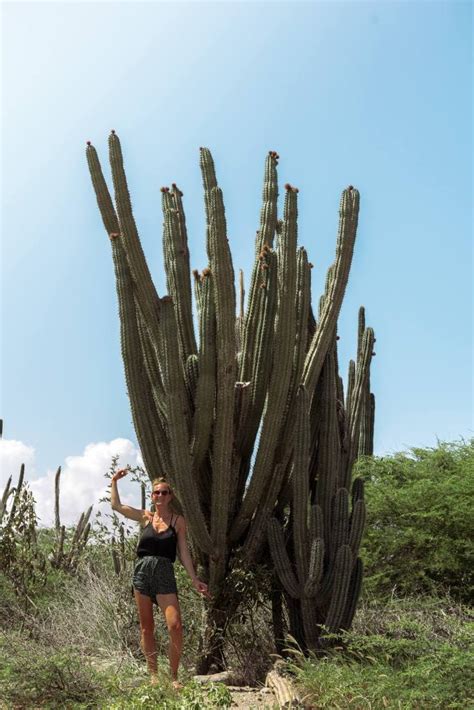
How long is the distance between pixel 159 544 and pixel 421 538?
526cm

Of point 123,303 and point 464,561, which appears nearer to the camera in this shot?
point 123,303

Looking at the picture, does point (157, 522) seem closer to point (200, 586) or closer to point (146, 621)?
point (200, 586)

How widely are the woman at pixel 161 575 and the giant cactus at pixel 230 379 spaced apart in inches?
10.1

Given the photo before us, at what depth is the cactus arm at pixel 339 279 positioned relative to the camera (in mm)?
7320

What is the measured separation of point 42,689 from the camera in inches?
223

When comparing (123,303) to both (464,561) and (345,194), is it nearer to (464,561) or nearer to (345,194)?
(345,194)

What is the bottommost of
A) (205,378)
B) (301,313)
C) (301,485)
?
(301,485)

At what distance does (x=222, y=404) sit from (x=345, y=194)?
256cm

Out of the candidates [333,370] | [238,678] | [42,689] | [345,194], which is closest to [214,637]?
[238,678]

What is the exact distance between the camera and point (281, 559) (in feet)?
22.3

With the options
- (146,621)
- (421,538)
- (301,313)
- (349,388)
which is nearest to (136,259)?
(301,313)

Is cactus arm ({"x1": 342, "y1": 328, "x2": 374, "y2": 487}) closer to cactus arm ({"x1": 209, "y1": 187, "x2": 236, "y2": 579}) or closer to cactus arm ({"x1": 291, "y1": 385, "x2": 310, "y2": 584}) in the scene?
cactus arm ({"x1": 291, "y1": 385, "x2": 310, "y2": 584})

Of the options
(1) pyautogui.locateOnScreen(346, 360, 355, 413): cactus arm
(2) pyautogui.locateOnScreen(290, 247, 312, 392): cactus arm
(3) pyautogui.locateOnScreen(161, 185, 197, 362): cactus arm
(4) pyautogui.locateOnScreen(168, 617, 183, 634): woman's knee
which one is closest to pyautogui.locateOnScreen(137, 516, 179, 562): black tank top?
(4) pyautogui.locateOnScreen(168, 617, 183, 634): woman's knee

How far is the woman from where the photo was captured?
6.04 metres
